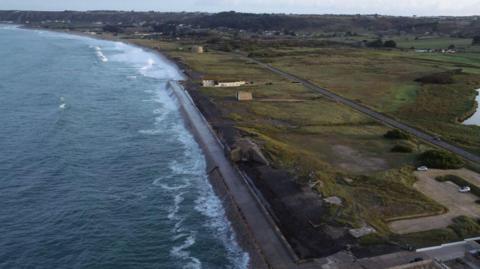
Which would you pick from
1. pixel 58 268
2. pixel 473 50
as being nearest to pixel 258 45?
pixel 473 50

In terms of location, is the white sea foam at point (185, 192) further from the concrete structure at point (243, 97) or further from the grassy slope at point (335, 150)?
the concrete structure at point (243, 97)

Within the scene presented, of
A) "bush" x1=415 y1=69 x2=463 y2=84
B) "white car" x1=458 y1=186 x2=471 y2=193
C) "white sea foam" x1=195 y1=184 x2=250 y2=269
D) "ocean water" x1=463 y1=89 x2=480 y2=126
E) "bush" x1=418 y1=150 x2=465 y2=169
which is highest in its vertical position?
"bush" x1=415 y1=69 x2=463 y2=84

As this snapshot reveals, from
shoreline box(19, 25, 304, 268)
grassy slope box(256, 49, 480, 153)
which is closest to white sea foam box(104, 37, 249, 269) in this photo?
shoreline box(19, 25, 304, 268)

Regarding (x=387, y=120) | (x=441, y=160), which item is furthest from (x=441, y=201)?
(x=387, y=120)

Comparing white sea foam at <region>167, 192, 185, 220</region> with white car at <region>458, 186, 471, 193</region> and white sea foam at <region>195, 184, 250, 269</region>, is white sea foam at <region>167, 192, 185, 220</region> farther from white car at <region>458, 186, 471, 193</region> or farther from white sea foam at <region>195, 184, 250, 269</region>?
white car at <region>458, 186, 471, 193</region>

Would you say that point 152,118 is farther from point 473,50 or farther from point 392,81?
point 473,50

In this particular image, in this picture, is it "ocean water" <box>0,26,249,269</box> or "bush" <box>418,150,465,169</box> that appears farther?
"bush" <box>418,150,465,169</box>
